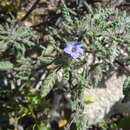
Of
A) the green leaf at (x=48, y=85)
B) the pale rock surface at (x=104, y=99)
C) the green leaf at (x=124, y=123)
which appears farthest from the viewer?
the pale rock surface at (x=104, y=99)

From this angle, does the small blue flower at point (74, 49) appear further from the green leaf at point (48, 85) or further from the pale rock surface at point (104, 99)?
the pale rock surface at point (104, 99)

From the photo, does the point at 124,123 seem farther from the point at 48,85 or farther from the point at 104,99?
the point at 48,85

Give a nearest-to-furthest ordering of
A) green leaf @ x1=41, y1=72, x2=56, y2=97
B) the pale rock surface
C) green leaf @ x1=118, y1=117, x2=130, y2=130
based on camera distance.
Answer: green leaf @ x1=41, y1=72, x2=56, y2=97 → green leaf @ x1=118, y1=117, x2=130, y2=130 → the pale rock surface

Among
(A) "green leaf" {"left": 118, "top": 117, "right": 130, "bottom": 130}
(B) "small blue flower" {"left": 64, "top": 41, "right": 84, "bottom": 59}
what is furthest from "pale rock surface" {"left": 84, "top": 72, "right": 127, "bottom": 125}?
(B) "small blue flower" {"left": 64, "top": 41, "right": 84, "bottom": 59}

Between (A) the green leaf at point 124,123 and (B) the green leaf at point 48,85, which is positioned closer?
(B) the green leaf at point 48,85

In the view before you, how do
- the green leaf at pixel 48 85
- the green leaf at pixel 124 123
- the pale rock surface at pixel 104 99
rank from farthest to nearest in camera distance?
1. the pale rock surface at pixel 104 99
2. the green leaf at pixel 124 123
3. the green leaf at pixel 48 85

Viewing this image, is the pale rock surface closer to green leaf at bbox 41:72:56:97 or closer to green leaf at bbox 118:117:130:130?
green leaf at bbox 118:117:130:130

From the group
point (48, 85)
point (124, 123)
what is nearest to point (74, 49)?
point (48, 85)

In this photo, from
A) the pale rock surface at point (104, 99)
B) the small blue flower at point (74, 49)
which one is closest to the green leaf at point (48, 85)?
the small blue flower at point (74, 49)

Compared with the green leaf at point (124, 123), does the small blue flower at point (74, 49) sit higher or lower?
higher
